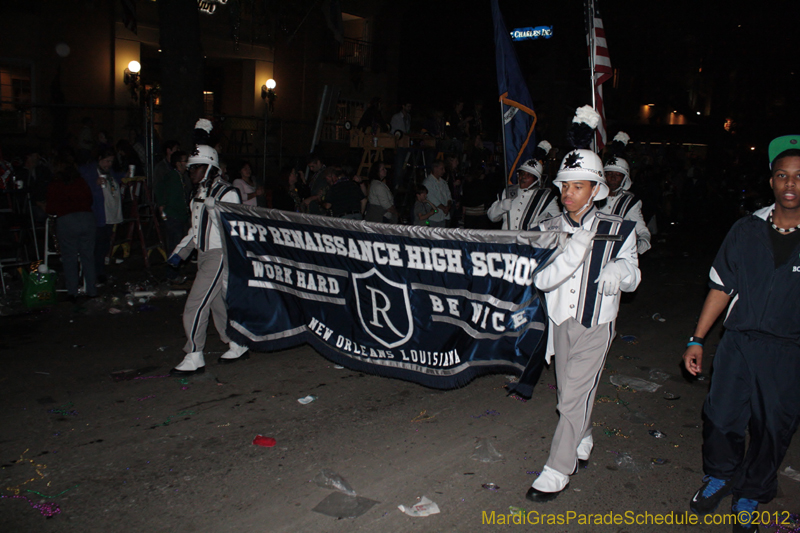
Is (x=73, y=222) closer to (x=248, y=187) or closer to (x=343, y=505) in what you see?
(x=248, y=187)

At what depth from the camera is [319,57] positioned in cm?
2527

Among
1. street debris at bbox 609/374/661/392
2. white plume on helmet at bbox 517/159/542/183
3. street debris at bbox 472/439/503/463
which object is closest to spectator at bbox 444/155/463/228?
white plume on helmet at bbox 517/159/542/183

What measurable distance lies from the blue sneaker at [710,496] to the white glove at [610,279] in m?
1.35

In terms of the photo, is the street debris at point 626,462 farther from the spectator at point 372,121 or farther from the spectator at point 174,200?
the spectator at point 372,121

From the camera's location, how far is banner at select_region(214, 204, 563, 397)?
446 cm

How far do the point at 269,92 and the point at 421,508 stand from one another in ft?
66.6

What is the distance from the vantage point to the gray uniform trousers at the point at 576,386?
393cm

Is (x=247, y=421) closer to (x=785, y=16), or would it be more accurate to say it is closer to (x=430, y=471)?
(x=430, y=471)

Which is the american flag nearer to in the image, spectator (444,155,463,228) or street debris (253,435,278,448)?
spectator (444,155,463,228)

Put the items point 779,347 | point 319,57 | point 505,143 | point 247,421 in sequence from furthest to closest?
point 319,57
point 505,143
point 247,421
point 779,347

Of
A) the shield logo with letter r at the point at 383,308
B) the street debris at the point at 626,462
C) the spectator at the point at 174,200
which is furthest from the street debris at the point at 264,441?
the spectator at the point at 174,200

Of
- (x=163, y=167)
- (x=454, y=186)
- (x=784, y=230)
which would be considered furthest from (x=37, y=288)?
(x=454, y=186)

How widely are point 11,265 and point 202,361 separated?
16.0ft

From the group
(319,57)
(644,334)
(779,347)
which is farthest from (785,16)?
(779,347)
